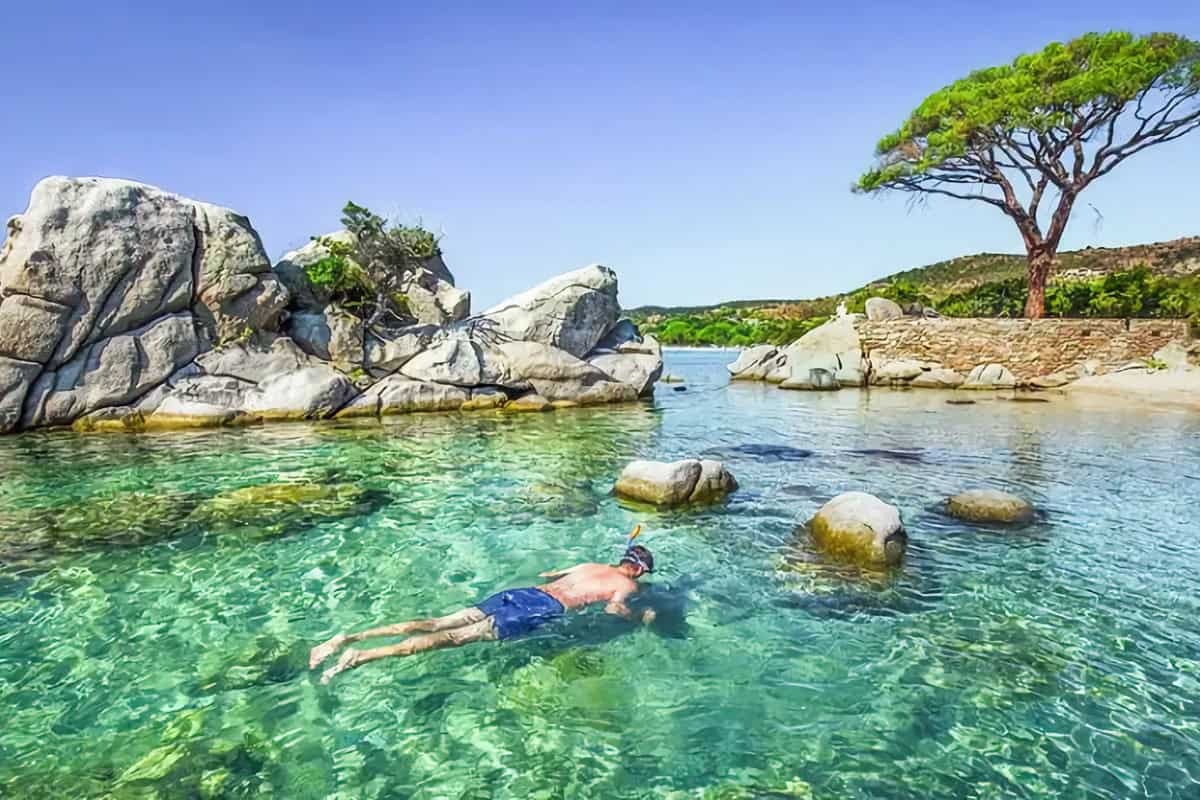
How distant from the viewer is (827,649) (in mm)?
5281

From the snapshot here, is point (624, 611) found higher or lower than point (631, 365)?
lower

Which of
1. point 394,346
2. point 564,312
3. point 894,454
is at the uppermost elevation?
point 564,312

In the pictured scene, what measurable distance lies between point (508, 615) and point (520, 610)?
0.39 feet

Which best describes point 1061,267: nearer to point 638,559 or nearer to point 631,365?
point 631,365

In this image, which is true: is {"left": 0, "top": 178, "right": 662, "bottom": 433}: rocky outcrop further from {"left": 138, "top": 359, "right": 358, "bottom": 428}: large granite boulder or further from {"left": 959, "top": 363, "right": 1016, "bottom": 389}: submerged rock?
{"left": 959, "top": 363, "right": 1016, "bottom": 389}: submerged rock

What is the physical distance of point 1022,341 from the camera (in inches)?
1190

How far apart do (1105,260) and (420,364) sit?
68692mm

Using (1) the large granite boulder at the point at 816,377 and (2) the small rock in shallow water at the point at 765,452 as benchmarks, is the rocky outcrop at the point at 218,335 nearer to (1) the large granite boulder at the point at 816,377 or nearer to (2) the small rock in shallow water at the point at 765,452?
(2) the small rock in shallow water at the point at 765,452

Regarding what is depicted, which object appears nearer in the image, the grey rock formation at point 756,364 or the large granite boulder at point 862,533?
the large granite boulder at point 862,533

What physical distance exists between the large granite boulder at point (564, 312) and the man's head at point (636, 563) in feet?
58.5

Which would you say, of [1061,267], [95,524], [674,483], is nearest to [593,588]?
[674,483]

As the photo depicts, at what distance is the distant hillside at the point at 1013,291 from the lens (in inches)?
1281

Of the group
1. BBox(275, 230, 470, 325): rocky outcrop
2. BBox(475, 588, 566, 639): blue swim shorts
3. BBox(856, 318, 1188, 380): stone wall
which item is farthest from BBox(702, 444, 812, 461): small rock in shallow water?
BBox(856, 318, 1188, 380): stone wall

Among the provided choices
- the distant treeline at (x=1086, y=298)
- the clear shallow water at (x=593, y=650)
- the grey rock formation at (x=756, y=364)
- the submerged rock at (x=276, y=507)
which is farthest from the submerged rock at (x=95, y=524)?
the distant treeline at (x=1086, y=298)
